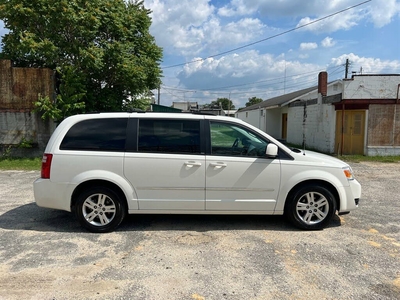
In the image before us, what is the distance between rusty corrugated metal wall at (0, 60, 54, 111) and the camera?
1095 centimetres

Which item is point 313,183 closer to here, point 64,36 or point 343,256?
point 343,256

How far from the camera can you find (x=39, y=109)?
10.7 meters

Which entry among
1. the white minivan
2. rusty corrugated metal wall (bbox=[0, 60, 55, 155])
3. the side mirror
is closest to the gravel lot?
the white minivan

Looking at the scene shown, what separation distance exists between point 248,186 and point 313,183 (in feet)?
3.27

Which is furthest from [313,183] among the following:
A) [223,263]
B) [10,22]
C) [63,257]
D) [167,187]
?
[10,22]

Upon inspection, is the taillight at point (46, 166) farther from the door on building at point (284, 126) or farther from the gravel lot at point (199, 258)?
the door on building at point (284, 126)

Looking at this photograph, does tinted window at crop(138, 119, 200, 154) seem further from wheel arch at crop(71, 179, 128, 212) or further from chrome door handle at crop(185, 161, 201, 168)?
wheel arch at crop(71, 179, 128, 212)

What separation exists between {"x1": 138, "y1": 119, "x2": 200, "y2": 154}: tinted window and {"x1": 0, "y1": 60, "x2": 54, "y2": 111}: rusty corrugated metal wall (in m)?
8.48

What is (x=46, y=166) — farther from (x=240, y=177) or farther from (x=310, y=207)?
(x=310, y=207)

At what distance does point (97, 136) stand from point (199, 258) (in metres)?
Result: 2.34

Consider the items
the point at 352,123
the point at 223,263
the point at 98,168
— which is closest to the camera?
the point at 223,263

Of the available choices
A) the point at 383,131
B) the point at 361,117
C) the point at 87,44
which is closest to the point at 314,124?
the point at 361,117

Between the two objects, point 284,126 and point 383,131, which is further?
point 284,126

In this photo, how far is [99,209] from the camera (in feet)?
14.1
